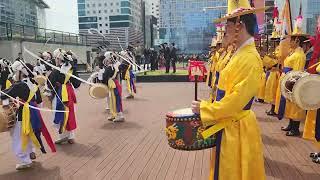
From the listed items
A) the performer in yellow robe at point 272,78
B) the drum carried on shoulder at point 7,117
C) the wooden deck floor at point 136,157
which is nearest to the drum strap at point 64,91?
the wooden deck floor at point 136,157

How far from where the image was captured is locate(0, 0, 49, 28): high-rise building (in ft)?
88.7

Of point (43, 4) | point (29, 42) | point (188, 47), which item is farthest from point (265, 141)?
point (188, 47)

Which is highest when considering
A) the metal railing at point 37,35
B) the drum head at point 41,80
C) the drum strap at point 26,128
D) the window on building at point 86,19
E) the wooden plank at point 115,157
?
the window on building at point 86,19

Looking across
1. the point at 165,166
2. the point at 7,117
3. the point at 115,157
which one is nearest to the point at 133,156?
the point at 115,157

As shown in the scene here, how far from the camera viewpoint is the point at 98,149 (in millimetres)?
6012

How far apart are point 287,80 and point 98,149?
3.18m

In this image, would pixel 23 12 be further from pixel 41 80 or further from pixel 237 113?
pixel 237 113

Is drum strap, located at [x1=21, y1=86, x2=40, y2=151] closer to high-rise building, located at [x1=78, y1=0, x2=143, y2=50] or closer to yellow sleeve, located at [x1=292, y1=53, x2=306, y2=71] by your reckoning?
yellow sleeve, located at [x1=292, y1=53, x2=306, y2=71]

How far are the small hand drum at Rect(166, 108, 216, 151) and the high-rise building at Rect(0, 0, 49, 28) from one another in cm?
2620

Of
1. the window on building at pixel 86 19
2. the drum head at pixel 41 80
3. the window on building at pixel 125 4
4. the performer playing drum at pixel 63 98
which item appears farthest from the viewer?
the window on building at pixel 125 4

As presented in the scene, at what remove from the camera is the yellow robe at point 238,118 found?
2.48 m

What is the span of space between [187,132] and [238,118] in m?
0.38

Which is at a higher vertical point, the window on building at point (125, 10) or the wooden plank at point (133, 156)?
the window on building at point (125, 10)

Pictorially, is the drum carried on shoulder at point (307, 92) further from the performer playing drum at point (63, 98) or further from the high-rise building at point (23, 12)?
the high-rise building at point (23, 12)
